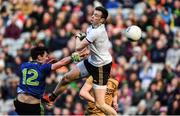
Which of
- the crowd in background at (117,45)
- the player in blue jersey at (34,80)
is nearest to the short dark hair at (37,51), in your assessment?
the player in blue jersey at (34,80)

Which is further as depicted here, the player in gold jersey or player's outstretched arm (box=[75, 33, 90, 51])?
the player in gold jersey

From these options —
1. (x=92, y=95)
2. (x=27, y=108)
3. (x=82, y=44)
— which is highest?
(x=82, y=44)

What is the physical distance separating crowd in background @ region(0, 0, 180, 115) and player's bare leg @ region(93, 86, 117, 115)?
22.7ft

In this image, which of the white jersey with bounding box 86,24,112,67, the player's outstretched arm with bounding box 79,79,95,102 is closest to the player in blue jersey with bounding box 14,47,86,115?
the white jersey with bounding box 86,24,112,67

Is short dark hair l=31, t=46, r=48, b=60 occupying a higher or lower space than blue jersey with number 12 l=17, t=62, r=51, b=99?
higher

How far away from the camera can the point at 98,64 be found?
1861cm

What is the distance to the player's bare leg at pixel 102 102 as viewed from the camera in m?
18.6

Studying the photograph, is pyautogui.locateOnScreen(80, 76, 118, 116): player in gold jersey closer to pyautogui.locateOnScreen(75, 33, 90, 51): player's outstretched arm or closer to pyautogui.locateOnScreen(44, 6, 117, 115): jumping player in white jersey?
pyautogui.locateOnScreen(44, 6, 117, 115): jumping player in white jersey

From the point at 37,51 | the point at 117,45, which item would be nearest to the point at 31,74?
the point at 37,51

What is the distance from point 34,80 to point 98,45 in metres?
1.48

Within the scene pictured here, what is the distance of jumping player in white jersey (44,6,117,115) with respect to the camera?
18.3 m

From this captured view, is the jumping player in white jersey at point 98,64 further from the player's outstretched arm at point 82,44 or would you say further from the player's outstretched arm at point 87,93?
the player's outstretched arm at point 87,93

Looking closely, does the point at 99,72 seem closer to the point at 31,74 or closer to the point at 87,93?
the point at 87,93

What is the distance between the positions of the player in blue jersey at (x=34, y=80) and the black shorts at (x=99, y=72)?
0.85 meters
